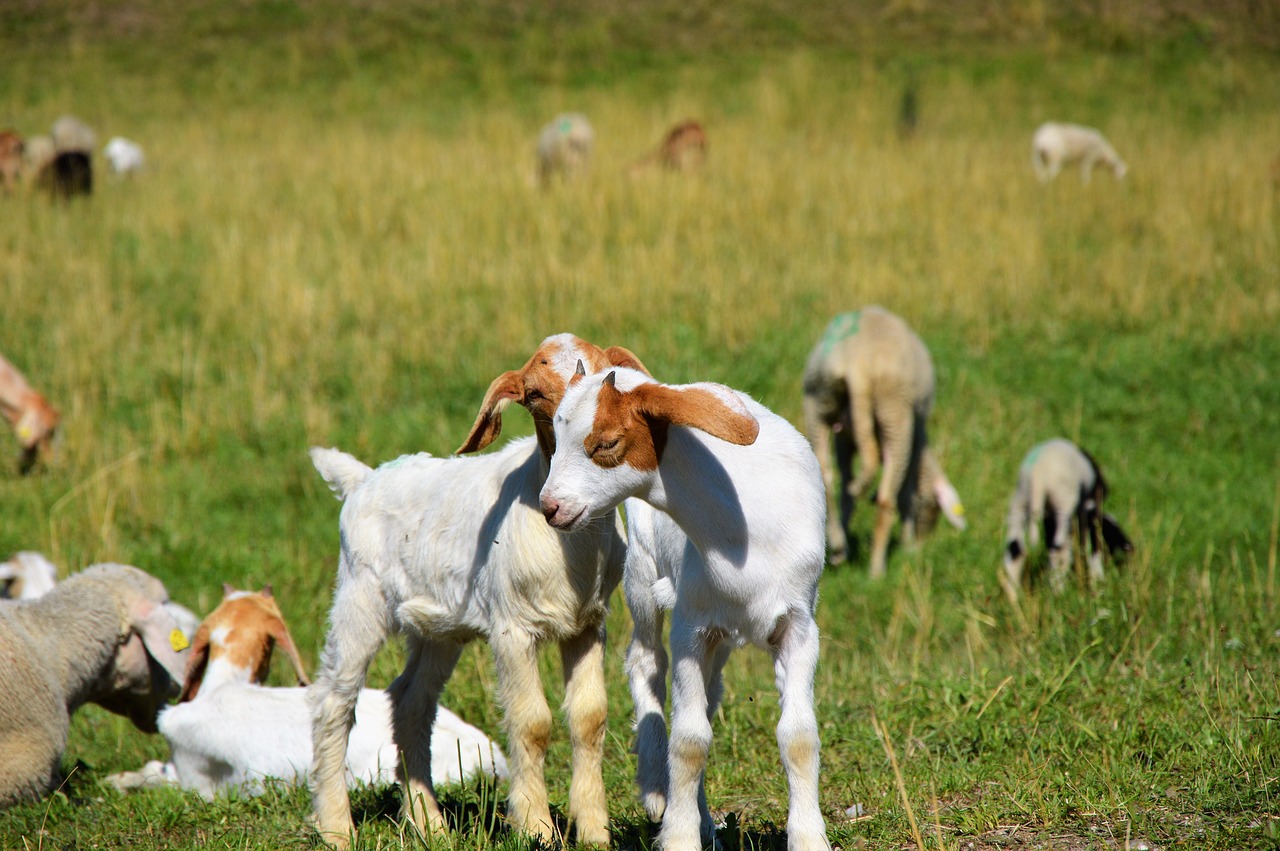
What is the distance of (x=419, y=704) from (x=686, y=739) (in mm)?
1444

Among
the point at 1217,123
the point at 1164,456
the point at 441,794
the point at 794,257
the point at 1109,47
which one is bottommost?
the point at 441,794

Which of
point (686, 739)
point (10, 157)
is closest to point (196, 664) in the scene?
point (686, 739)

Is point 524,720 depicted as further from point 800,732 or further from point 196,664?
point 196,664

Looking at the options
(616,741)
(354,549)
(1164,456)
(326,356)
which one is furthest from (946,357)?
(354,549)

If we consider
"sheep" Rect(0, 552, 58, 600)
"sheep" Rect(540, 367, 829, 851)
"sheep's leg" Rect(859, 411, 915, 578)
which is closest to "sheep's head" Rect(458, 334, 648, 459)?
"sheep" Rect(540, 367, 829, 851)

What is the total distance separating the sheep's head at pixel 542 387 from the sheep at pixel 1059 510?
4.04m

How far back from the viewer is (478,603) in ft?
12.8

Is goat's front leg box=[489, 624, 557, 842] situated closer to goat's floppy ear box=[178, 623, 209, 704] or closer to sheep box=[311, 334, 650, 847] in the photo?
sheep box=[311, 334, 650, 847]

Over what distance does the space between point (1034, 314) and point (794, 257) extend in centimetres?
239

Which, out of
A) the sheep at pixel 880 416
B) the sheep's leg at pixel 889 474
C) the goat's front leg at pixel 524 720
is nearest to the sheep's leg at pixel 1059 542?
the sheep at pixel 880 416

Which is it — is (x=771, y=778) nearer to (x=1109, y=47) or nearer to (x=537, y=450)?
(x=537, y=450)

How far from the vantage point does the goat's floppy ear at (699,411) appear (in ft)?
9.64

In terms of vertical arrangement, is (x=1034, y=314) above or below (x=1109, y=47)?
below

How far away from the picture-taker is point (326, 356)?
33.4ft
